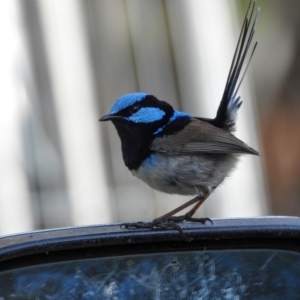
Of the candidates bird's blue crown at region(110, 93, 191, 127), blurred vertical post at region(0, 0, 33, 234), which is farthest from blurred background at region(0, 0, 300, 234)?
bird's blue crown at region(110, 93, 191, 127)

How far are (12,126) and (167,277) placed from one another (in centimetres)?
433

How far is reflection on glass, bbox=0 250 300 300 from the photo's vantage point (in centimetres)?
221

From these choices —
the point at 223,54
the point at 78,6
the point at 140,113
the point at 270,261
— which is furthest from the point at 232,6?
the point at 270,261

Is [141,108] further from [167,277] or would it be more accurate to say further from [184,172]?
[167,277]

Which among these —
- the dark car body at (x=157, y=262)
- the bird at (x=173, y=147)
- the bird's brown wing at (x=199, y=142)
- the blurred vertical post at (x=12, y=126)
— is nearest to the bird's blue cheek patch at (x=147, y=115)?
the bird at (x=173, y=147)

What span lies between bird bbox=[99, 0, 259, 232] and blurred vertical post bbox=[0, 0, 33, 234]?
8.28 ft

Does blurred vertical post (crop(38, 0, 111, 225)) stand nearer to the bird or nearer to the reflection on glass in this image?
the bird

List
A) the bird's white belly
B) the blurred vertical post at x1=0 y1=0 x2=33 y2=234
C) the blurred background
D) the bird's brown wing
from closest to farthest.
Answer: the bird's white belly, the bird's brown wing, the blurred vertical post at x1=0 y1=0 x2=33 y2=234, the blurred background

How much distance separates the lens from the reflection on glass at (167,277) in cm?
221

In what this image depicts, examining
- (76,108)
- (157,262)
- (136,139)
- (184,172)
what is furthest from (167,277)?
(76,108)

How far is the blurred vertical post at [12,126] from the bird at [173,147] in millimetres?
2524

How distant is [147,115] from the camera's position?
13.4 ft

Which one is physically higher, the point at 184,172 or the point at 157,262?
the point at 184,172

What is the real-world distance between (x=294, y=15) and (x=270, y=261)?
572 centimetres
